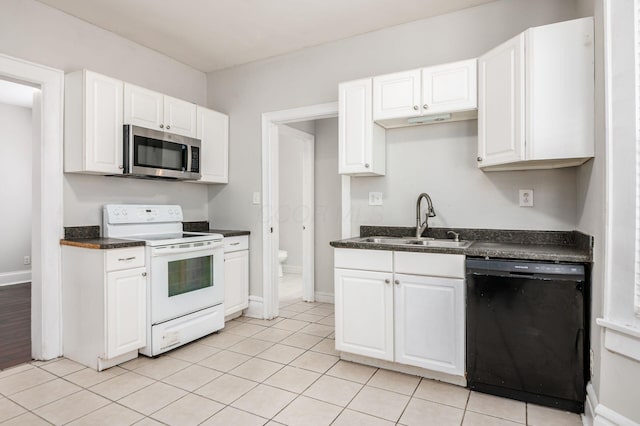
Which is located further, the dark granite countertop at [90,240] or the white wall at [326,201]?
the white wall at [326,201]

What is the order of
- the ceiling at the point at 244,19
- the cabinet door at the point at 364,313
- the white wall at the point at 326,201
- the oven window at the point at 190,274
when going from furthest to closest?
the white wall at the point at 326,201 → the oven window at the point at 190,274 → the ceiling at the point at 244,19 → the cabinet door at the point at 364,313

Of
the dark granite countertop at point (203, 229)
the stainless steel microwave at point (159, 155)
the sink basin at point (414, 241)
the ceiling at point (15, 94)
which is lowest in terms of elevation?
the sink basin at point (414, 241)

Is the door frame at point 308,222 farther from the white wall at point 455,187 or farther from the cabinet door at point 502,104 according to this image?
the cabinet door at point 502,104

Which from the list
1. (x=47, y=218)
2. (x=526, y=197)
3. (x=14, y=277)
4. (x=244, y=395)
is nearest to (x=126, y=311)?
(x=47, y=218)

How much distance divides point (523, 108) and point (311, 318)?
8.82 feet

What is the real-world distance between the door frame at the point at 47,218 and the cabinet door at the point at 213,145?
1200 mm

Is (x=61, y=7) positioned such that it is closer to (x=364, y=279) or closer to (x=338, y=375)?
(x=364, y=279)

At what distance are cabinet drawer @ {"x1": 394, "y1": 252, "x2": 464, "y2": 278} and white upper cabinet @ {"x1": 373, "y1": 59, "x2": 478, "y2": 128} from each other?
1.03m

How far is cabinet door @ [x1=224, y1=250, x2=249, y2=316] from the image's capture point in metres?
3.50

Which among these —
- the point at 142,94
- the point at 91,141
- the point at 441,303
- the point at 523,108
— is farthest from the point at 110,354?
the point at 523,108

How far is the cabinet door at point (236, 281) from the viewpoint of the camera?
3.50m

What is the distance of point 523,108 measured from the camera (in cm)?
213

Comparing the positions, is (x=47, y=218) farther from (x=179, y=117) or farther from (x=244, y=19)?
(x=244, y=19)

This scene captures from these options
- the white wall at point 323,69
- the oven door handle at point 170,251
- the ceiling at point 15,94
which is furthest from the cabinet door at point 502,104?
the ceiling at point 15,94
